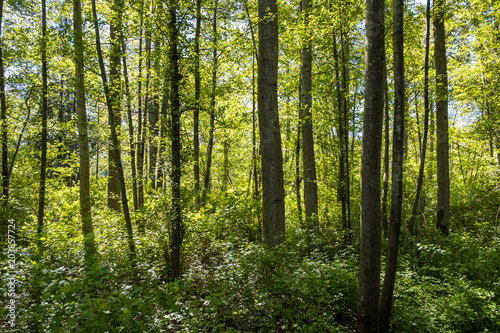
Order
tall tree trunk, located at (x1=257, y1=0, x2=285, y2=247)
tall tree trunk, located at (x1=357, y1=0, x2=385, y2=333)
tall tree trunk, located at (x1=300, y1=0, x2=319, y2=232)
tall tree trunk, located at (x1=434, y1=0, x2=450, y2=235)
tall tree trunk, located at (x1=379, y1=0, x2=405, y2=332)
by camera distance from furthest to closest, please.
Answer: tall tree trunk, located at (x1=434, y1=0, x2=450, y2=235), tall tree trunk, located at (x1=300, y1=0, x2=319, y2=232), tall tree trunk, located at (x1=257, y1=0, x2=285, y2=247), tall tree trunk, located at (x1=379, y1=0, x2=405, y2=332), tall tree trunk, located at (x1=357, y1=0, x2=385, y2=333)

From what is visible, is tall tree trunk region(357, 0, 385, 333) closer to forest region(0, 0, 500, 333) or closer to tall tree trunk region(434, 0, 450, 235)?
forest region(0, 0, 500, 333)

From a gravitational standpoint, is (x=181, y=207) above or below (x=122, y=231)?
above

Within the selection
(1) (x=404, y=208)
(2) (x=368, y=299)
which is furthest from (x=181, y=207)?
(1) (x=404, y=208)

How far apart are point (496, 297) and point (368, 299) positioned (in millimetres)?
2707

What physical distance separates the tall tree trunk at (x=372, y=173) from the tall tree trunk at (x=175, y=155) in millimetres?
3468

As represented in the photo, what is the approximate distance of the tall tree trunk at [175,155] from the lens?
207 inches

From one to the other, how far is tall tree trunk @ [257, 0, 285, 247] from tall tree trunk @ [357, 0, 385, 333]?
212 centimetres

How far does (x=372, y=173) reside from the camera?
3246mm

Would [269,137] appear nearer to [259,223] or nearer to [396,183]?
[396,183]

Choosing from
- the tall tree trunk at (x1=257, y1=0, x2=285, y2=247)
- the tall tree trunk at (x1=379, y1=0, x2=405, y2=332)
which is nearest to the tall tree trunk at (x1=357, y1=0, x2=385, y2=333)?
the tall tree trunk at (x1=379, y1=0, x2=405, y2=332)

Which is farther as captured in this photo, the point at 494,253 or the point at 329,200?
the point at 329,200

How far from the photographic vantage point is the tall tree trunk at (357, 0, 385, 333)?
3217 millimetres

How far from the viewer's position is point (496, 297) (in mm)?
4215

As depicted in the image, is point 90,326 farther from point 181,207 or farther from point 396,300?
→ point 396,300
